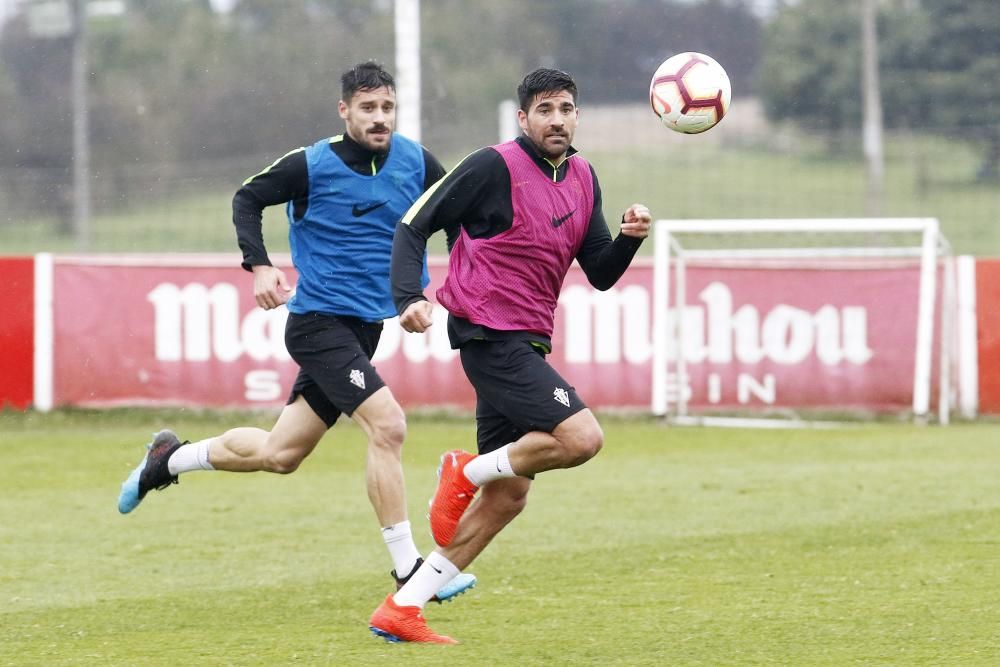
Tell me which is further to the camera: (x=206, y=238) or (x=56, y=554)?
(x=206, y=238)

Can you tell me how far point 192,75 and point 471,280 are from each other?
94.8 ft

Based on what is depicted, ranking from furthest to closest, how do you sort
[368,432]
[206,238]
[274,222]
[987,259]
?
1. [274,222]
2. [206,238]
3. [987,259]
4. [368,432]

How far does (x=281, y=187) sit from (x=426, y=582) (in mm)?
1948

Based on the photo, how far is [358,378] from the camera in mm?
6641

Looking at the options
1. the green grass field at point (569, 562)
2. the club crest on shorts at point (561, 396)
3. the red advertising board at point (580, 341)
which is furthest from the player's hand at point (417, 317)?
the red advertising board at point (580, 341)

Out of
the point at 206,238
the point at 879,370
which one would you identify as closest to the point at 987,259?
the point at 879,370

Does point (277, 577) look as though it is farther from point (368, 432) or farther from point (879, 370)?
point (879, 370)

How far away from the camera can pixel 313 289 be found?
6926 millimetres

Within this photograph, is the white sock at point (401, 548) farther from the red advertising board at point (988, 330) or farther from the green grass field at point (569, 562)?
the red advertising board at point (988, 330)

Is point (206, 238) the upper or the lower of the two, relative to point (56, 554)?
upper

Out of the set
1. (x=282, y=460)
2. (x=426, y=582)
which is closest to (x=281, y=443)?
(x=282, y=460)

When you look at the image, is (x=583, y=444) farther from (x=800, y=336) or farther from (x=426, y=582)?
(x=800, y=336)

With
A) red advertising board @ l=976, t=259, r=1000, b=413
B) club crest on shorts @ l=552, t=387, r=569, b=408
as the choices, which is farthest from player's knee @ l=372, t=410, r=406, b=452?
red advertising board @ l=976, t=259, r=1000, b=413

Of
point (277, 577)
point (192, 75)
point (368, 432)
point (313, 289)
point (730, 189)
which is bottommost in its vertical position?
point (277, 577)
